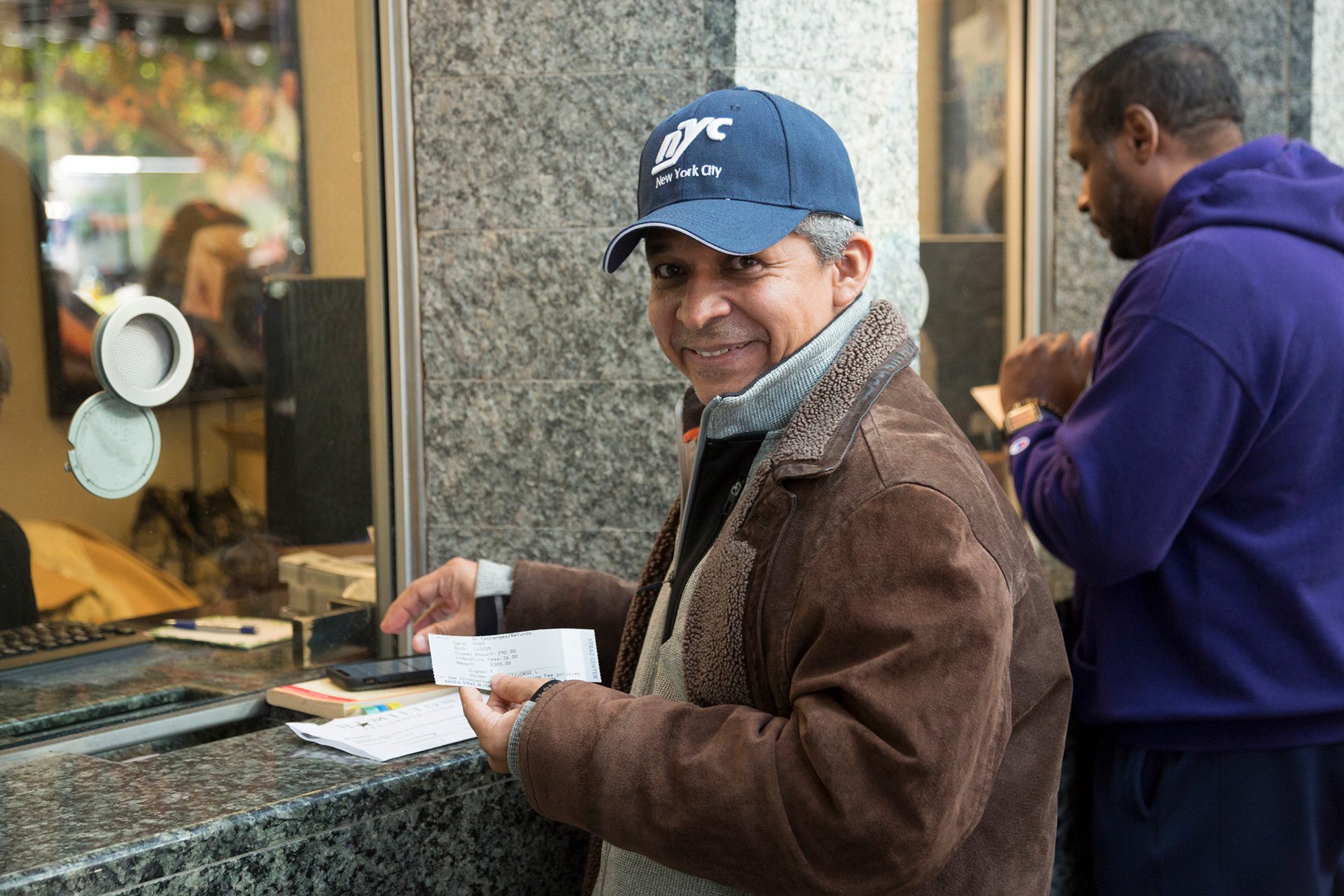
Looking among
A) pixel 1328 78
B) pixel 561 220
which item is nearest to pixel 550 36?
pixel 561 220

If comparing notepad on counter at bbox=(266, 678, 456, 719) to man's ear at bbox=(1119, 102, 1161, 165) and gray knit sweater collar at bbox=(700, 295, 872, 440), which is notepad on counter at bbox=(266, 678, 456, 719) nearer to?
gray knit sweater collar at bbox=(700, 295, 872, 440)

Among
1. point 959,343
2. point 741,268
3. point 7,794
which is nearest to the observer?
point 741,268

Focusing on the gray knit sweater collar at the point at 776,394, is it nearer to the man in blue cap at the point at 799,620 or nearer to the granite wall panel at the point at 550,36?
the man in blue cap at the point at 799,620

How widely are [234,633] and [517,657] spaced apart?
1041 millimetres

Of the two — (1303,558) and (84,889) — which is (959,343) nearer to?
(1303,558)

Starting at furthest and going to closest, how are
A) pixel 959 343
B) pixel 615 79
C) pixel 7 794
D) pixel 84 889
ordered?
pixel 959 343 < pixel 615 79 < pixel 7 794 < pixel 84 889

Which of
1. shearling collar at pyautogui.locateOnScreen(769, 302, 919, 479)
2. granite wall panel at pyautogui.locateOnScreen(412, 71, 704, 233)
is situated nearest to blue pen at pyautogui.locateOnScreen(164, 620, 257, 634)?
granite wall panel at pyautogui.locateOnScreen(412, 71, 704, 233)

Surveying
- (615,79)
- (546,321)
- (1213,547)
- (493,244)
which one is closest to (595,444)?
(546,321)

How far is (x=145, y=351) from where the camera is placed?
2.40 metres

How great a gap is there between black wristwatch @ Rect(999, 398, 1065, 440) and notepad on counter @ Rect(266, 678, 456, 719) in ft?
4.43

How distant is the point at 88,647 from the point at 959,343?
2.43 metres

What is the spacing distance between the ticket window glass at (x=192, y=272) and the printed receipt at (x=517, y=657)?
35.5 inches

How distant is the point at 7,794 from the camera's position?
6.19 feet

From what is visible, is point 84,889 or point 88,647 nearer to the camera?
point 84,889
